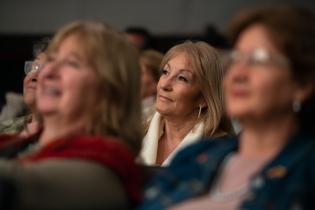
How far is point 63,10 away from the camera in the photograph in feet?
18.7

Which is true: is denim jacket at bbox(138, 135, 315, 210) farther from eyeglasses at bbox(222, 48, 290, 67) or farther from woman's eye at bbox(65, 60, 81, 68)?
woman's eye at bbox(65, 60, 81, 68)

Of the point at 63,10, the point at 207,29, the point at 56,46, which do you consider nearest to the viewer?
the point at 56,46

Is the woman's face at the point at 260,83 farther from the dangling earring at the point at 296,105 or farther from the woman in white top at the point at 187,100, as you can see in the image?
the woman in white top at the point at 187,100

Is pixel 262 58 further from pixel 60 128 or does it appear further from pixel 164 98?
pixel 164 98

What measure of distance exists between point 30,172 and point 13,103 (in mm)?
1784

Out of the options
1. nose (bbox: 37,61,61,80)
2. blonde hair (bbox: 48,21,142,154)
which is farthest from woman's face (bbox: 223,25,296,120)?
nose (bbox: 37,61,61,80)

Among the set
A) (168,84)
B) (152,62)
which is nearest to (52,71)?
(168,84)

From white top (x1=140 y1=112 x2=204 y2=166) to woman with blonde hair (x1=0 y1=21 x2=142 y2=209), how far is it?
882 mm

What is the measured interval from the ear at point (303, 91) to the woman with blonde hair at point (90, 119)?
0.40m

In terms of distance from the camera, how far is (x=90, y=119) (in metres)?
1.71

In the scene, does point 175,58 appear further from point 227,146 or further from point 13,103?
point 227,146

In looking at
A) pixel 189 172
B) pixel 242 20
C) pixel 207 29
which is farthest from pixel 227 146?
pixel 207 29

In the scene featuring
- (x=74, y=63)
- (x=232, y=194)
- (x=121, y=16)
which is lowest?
(x=121, y=16)

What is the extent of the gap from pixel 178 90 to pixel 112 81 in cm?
108
